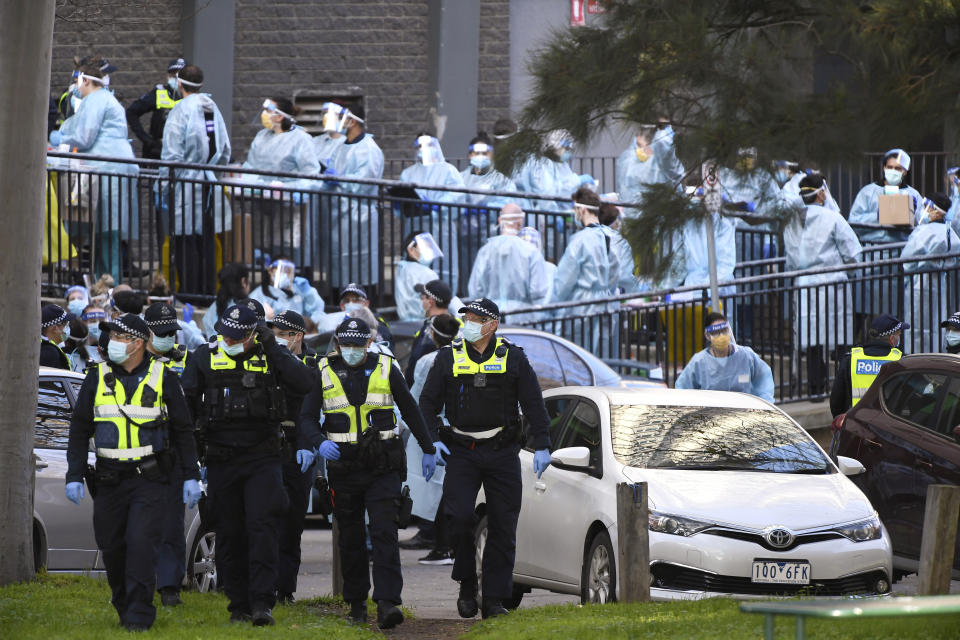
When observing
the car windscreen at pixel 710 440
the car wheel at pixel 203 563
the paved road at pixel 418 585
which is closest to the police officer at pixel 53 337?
the paved road at pixel 418 585

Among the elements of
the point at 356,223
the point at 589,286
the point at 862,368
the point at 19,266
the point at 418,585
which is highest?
the point at 356,223

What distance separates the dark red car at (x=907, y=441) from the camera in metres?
11.0

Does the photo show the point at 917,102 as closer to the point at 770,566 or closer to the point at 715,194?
the point at 715,194

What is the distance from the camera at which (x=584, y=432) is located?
34.6 feet

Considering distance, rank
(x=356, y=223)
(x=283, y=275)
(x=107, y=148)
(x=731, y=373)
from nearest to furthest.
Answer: (x=731, y=373), (x=283, y=275), (x=107, y=148), (x=356, y=223)

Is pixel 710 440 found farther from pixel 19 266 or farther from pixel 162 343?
pixel 19 266

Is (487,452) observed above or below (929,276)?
below

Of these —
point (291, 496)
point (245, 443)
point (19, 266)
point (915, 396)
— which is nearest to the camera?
point (245, 443)

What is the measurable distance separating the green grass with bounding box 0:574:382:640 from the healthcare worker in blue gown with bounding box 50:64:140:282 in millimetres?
8013

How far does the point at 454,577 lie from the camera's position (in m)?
9.95

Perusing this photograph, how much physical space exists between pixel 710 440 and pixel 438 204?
901 cm

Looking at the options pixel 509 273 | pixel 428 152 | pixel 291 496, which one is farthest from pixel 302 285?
pixel 291 496

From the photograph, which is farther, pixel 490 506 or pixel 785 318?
pixel 785 318

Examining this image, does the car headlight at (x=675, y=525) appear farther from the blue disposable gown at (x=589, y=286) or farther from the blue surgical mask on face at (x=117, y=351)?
the blue disposable gown at (x=589, y=286)
